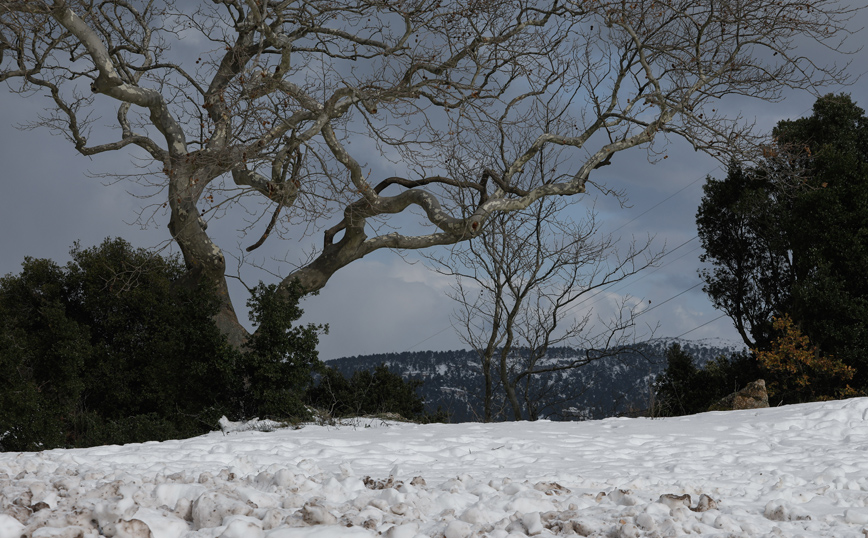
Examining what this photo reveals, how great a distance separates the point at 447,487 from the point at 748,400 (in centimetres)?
739

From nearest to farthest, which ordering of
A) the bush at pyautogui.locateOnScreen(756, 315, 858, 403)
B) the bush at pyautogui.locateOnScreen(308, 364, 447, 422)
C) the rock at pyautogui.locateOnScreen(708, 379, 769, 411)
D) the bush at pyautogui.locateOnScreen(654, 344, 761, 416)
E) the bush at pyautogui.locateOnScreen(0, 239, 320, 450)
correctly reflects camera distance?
1. the bush at pyautogui.locateOnScreen(0, 239, 320, 450)
2. the rock at pyautogui.locateOnScreen(708, 379, 769, 411)
3. the bush at pyautogui.locateOnScreen(308, 364, 447, 422)
4. the bush at pyautogui.locateOnScreen(756, 315, 858, 403)
5. the bush at pyautogui.locateOnScreen(654, 344, 761, 416)

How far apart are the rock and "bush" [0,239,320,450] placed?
18.9 feet

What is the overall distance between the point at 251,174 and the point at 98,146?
3.10 meters

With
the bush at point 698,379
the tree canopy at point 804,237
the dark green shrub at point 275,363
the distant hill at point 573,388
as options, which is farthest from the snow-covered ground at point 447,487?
the bush at point 698,379

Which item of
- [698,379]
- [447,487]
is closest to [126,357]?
[447,487]

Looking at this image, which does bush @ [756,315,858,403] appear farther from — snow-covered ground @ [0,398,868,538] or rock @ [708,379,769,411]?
snow-covered ground @ [0,398,868,538]

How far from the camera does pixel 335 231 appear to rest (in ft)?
34.3

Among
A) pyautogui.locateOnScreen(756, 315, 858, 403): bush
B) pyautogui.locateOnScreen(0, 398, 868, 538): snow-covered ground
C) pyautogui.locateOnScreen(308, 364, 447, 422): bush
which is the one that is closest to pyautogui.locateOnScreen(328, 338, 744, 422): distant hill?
pyautogui.locateOnScreen(308, 364, 447, 422): bush

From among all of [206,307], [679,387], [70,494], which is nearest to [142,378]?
[206,307]

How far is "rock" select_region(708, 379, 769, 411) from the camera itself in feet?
29.9

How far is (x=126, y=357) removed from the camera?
9.21m

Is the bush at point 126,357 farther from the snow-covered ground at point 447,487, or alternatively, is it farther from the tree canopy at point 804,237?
the tree canopy at point 804,237

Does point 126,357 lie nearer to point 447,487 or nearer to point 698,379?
point 447,487

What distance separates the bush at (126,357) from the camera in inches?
314
